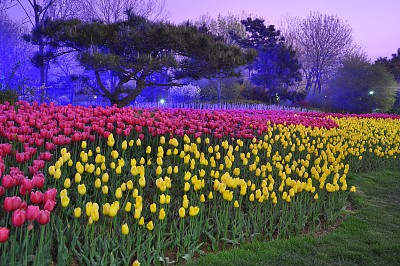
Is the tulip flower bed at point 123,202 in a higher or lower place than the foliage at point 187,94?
lower

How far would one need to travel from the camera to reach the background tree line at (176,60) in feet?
52.7

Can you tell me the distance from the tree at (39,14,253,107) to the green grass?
33.7ft

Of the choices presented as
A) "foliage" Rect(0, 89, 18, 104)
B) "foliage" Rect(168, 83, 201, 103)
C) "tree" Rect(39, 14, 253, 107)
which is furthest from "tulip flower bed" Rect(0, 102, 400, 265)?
"foliage" Rect(168, 83, 201, 103)

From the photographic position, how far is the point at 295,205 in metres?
5.24

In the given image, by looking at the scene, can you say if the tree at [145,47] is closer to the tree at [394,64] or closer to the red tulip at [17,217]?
the red tulip at [17,217]

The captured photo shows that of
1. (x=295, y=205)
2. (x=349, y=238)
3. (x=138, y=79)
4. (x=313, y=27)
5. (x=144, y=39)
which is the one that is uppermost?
(x=313, y=27)

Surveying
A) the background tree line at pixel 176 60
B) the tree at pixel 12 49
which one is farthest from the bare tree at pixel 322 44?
the tree at pixel 12 49

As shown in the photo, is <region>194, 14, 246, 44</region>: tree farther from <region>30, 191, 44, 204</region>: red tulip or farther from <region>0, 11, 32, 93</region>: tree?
<region>30, 191, 44, 204</region>: red tulip

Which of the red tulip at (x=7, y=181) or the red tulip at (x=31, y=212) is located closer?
the red tulip at (x=31, y=212)

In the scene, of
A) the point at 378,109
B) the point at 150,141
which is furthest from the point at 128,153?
the point at 378,109

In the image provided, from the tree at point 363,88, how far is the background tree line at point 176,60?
0.25ft

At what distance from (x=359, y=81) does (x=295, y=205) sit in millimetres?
29480

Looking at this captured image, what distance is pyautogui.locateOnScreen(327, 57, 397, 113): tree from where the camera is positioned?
1255 inches

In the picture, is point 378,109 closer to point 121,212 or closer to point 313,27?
point 313,27
